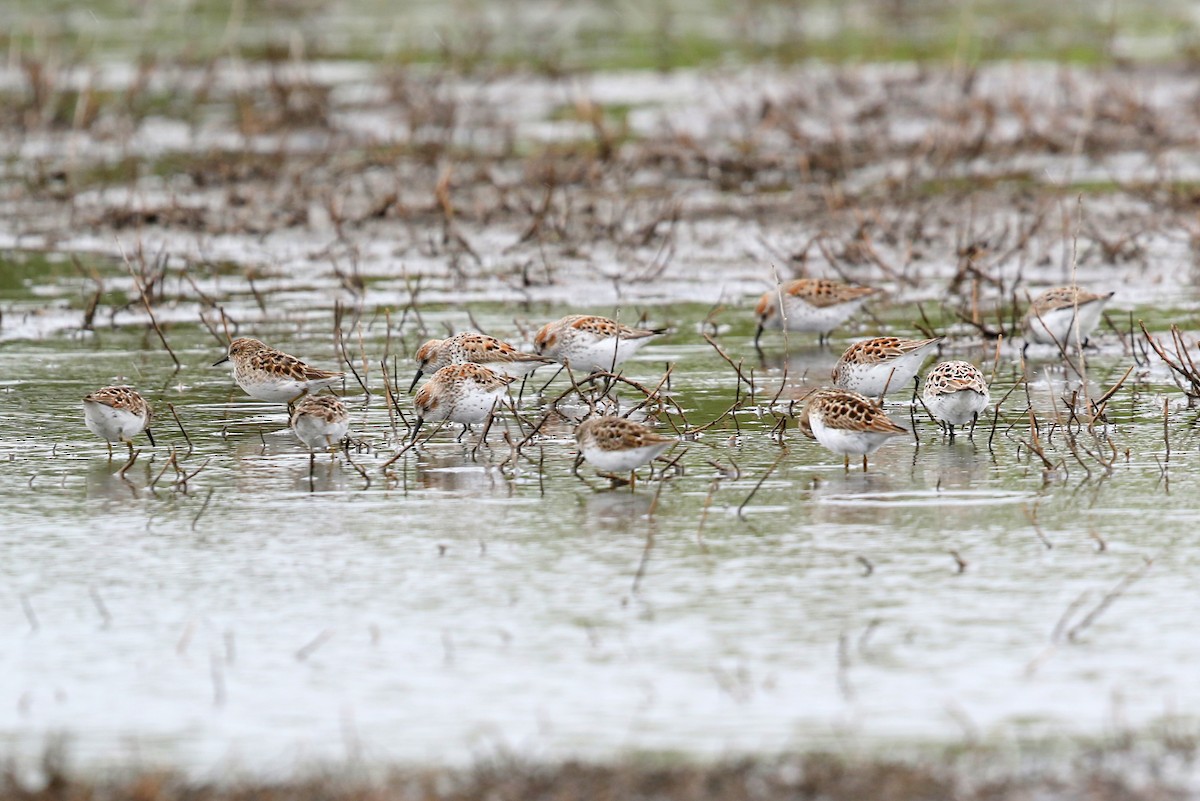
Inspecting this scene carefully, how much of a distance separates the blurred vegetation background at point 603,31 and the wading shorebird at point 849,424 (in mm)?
16095

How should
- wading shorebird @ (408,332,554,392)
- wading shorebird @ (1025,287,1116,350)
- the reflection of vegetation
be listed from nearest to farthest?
the reflection of vegetation → wading shorebird @ (408,332,554,392) → wading shorebird @ (1025,287,1116,350)

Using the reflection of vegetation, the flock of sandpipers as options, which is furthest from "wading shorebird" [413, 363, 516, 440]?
the reflection of vegetation

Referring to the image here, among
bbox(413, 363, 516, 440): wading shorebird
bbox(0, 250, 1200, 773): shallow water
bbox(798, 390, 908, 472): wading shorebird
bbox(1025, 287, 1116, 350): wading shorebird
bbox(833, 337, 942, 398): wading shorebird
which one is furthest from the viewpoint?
bbox(1025, 287, 1116, 350): wading shorebird

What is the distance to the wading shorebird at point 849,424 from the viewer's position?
328 inches

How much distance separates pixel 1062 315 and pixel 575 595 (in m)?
5.39

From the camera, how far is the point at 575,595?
661 cm

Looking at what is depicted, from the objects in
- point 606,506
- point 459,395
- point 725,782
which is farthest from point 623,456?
point 725,782

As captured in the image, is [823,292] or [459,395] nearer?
[459,395]

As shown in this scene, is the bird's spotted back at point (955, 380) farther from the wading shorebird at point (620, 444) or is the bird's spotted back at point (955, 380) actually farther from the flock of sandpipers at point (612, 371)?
the wading shorebird at point (620, 444)

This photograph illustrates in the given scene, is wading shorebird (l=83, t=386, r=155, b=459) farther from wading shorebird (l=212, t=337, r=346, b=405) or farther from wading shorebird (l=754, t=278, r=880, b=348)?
wading shorebird (l=754, t=278, r=880, b=348)

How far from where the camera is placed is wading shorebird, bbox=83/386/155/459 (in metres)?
8.80

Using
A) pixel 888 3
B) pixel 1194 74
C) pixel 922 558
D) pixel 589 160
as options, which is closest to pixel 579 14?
pixel 888 3

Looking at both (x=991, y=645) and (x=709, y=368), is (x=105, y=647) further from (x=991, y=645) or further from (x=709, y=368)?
(x=709, y=368)

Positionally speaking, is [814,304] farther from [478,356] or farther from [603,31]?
[603,31]
